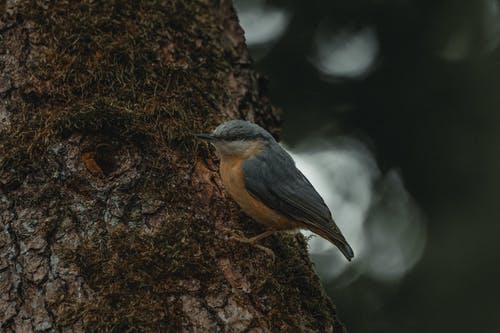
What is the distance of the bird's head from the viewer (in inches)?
119

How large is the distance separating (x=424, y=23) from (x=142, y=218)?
2728 millimetres

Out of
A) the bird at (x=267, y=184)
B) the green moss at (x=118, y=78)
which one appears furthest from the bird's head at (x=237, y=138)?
the green moss at (x=118, y=78)

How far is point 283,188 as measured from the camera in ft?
10.9

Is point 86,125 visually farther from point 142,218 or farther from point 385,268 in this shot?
point 385,268

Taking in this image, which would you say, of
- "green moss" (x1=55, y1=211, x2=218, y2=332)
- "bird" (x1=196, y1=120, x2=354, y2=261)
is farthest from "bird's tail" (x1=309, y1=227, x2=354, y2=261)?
"green moss" (x1=55, y1=211, x2=218, y2=332)

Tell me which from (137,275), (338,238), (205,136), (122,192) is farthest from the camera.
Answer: (338,238)

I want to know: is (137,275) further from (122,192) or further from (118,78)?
(118,78)

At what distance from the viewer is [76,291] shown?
2316 millimetres

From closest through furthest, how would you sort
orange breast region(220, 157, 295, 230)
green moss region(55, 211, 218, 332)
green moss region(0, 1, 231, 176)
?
green moss region(55, 211, 218, 332) → green moss region(0, 1, 231, 176) → orange breast region(220, 157, 295, 230)

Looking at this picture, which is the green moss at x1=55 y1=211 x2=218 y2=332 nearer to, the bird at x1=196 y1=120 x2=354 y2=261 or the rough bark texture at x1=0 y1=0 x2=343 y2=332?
the rough bark texture at x1=0 y1=0 x2=343 y2=332

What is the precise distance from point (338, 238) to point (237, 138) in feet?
2.45

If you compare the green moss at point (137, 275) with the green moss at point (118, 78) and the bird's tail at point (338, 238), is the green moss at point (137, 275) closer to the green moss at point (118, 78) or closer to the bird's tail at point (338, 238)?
the green moss at point (118, 78)

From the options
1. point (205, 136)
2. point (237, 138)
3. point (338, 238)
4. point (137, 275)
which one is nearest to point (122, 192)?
point (137, 275)

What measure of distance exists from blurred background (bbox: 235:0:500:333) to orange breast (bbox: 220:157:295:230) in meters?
1.39
